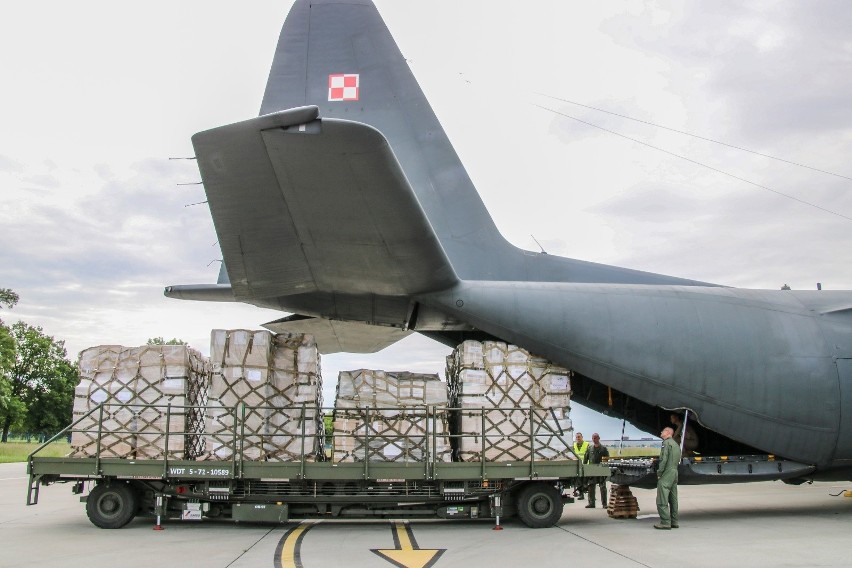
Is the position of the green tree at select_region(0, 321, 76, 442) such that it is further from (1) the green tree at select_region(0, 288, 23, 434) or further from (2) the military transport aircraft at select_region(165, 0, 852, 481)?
(2) the military transport aircraft at select_region(165, 0, 852, 481)

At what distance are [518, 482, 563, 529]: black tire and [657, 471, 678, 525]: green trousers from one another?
1487 mm

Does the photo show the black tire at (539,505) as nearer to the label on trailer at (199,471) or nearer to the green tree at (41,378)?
the label on trailer at (199,471)

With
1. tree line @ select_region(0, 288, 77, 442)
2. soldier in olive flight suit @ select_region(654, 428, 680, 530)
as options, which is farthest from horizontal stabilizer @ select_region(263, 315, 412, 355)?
tree line @ select_region(0, 288, 77, 442)

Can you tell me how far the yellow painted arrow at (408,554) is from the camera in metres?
7.98

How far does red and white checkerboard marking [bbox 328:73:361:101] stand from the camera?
12.6 meters

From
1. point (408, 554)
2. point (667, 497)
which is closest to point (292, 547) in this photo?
point (408, 554)

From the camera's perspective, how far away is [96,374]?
430 inches

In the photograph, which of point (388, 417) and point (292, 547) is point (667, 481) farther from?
point (292, 547)

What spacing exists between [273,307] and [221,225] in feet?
8.45

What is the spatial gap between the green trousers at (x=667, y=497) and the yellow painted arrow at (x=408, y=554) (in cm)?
375

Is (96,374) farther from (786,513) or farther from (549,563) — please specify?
(786,513)

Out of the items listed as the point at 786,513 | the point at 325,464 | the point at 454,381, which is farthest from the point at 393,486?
the point at 786,513

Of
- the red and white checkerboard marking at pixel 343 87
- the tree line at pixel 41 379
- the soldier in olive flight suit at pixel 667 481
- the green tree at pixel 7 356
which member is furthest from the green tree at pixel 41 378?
the soldier in olive flight suit at pixel 667 481

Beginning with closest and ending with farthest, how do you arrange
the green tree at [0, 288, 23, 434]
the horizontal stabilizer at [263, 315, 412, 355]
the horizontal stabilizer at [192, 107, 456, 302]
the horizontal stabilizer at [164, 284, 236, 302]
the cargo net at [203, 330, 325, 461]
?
1. the horizontal stabilizer at [192, 107, 456, 302]
2. the cargo net at [203, 330, 325, 461]
3. the horizontal stabilizer at [164, 284, 236, 302]
4. the horizontal stabilizer at [263, 315, 412, 355]
5. the green tree at [0, 288, 23, 434]
